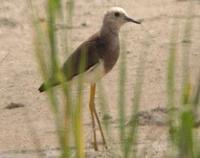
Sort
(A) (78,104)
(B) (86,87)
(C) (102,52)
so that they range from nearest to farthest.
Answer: (A) (78,104) → (C) (102,52) → (B) (86,87)

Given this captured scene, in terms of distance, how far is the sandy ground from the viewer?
6.85 m

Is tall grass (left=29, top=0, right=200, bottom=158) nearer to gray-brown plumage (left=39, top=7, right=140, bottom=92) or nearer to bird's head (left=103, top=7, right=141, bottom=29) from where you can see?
gray-brown plumage (left=39, top=7, right=140, bottom=92)

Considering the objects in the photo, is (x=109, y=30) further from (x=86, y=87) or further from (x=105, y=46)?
(x=86, y=87)

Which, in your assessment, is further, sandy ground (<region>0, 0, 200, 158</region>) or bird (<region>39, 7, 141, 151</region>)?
sandy ground (<region>0, 0, 200, 158</region>)

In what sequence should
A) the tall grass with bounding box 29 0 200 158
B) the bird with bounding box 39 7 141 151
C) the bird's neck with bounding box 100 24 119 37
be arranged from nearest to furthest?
the tall grass with bounding box 29 0 200 158
the bird with bounding box 39 7 141 151
the bird's neck with bounding box 100 24 119 37

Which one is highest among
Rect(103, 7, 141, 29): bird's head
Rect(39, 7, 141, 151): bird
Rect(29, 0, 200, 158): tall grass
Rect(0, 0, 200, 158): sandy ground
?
Rect(29, 0, 200, 158): tall grass

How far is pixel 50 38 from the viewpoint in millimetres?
3055

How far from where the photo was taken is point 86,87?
27.0 feet

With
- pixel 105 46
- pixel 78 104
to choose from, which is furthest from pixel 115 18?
pixel 78 104

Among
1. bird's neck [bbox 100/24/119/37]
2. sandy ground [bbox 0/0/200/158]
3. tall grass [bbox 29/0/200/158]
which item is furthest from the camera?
bird's neck [bbox 100/24/119/37]

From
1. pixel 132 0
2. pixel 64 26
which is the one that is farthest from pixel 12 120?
pixel 64 26

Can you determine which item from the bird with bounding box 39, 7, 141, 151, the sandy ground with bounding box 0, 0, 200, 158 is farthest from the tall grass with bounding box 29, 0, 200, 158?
the bird with bounding box 39, 7, 141, 151

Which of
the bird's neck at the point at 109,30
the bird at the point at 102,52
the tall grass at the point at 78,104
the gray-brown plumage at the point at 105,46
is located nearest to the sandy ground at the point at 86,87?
the bird at the point at 102,52

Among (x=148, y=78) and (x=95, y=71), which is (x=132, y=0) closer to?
(x=148, y=78)
